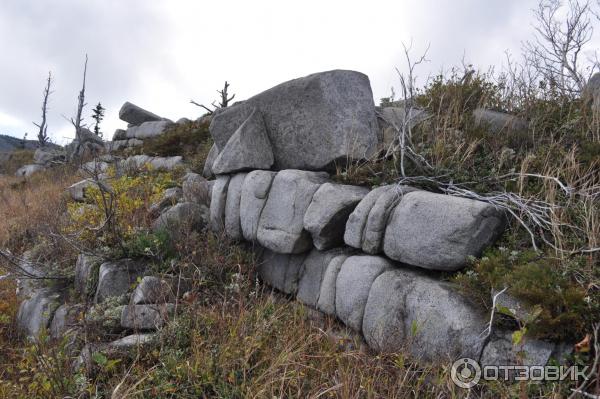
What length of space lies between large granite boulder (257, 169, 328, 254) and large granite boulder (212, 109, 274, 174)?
2.40 feet

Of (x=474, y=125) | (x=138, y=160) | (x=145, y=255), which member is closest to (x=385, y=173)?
(x=474, y=125)

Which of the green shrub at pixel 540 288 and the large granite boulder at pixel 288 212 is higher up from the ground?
the large granite boulder at pixel 288 212

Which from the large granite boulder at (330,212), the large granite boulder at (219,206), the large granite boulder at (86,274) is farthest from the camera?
the large granite boulder at (219,206)

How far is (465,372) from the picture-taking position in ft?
11.8

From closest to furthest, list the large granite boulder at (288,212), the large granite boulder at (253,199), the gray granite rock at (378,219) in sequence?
the gray granite rock at (378,219), the large granite boulder at (288,212), the large granite boulder at (253,199)

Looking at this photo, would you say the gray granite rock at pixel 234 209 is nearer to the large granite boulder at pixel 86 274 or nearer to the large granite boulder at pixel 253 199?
the large granite boulder at pixel 253 199

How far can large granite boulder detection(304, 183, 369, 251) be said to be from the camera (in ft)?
18.0

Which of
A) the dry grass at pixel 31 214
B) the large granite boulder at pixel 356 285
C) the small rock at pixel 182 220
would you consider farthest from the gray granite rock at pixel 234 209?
the dry grass at pixel 31 214

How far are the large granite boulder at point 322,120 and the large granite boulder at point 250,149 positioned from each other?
165mm

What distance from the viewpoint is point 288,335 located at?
15.0 ft

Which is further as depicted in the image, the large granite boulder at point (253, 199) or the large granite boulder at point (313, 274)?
the large granite boulder at point (253, 199)

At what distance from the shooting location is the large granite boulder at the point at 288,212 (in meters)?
5.94

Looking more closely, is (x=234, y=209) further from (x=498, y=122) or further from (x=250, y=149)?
(x=498, y=122)

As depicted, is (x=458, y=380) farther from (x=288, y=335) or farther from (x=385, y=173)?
(x=385, y=173)
